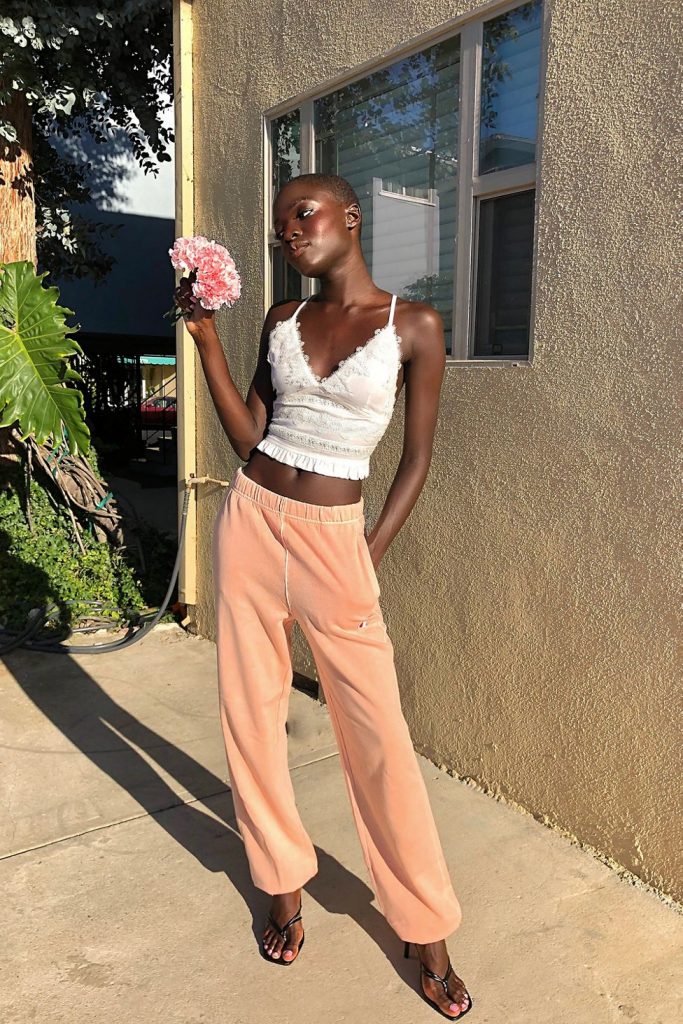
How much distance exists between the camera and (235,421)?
2180 mm

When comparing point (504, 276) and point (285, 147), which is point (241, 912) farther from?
point (285, 147)

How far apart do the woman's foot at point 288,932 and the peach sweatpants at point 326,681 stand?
0.31 feet

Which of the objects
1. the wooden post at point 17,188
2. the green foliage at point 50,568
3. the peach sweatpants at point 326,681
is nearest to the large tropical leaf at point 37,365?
the green foliage at point 50,568

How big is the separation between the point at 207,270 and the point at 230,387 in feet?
0.99

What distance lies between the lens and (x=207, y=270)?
6.53ft

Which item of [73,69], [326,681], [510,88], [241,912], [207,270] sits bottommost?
[241,912]

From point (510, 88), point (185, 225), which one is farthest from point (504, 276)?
point (185, 225)

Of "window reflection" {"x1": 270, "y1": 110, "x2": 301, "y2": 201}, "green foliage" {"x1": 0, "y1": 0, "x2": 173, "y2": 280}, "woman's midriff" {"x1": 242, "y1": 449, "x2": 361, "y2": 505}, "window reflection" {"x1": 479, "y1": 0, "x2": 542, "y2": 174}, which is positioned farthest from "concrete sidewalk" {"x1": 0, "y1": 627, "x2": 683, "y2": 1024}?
"green foliage" {"x1": 0, "y1": 0, "x2": 173, "y2": 280}

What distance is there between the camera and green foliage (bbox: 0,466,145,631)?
528cm

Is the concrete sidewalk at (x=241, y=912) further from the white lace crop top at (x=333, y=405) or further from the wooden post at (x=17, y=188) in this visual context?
the wooden post at (x=17, y=188)

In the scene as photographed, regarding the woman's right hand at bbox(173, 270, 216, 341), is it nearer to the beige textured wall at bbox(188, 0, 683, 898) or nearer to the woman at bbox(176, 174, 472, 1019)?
the woman at bbox(176, 174, 472, 1019)

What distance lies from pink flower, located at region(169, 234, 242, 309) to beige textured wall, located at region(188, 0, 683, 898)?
1172 millimetres

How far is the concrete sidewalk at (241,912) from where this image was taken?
209cm

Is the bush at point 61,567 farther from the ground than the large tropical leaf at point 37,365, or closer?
closer
